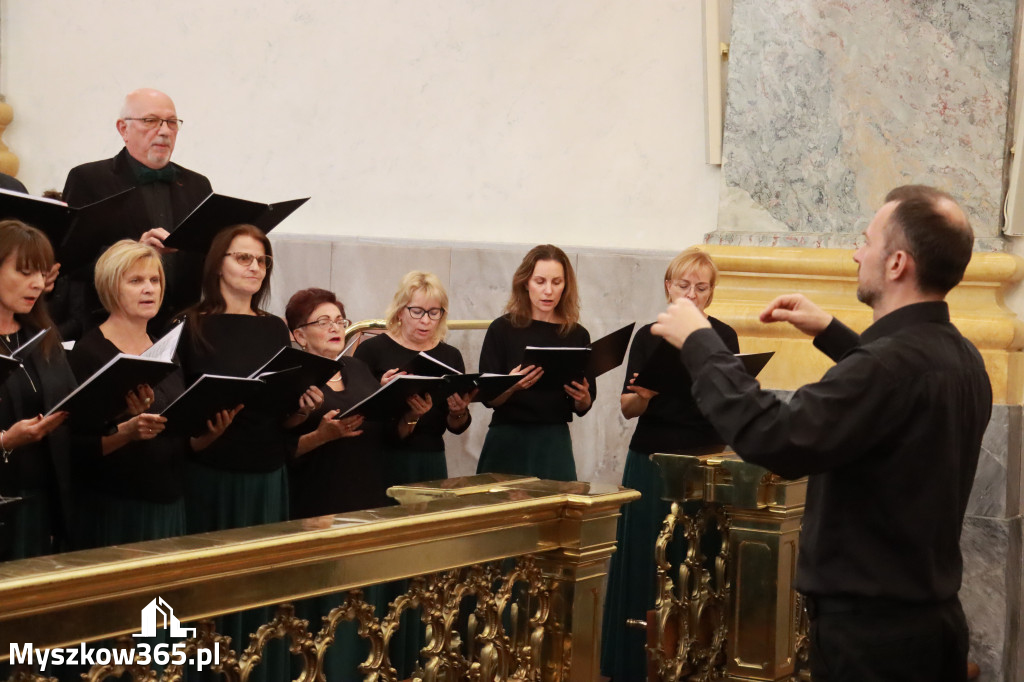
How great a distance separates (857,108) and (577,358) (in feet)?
7.45

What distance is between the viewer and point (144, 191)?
489 centimetres

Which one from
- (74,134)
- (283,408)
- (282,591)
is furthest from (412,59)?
(282,591)

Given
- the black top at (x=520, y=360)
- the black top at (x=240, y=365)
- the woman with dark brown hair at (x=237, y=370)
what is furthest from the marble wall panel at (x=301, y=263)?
the black top at (x=240, y=365)

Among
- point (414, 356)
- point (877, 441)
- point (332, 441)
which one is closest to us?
point (877, 441)

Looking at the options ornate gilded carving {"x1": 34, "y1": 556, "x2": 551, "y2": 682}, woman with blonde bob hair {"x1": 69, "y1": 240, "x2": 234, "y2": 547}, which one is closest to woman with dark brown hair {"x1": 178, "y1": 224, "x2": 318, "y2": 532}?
woman with blonde bob hair {"x1": 69, "y1": 240, "x2": 234, "y2": 547}

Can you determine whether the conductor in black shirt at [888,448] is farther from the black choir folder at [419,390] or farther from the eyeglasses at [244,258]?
the eyeglasses at [244,258]

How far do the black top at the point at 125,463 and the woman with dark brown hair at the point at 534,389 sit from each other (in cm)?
159

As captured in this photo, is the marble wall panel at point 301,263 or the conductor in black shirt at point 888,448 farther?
the marble wall panel at point 301,263

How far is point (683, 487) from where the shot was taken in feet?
12.8

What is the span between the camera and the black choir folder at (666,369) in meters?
4.59

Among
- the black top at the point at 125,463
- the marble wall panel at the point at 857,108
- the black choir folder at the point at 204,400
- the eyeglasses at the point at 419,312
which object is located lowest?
the black top at the point at 125,463

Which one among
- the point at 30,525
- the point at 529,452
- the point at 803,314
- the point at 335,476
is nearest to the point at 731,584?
the point at 803,314

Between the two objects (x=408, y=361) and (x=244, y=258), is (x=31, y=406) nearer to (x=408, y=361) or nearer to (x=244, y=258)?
(x=244, y=258)

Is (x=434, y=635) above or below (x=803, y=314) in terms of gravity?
below
